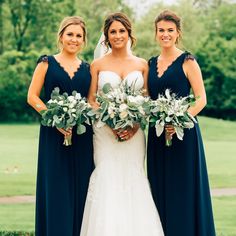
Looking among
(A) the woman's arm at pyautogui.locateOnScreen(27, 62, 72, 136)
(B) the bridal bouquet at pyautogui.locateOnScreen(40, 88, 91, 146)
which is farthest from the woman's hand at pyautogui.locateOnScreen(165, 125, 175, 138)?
(A) the woman's arm at pyautogui.locateOnScreen(27, 62, 72, 136)

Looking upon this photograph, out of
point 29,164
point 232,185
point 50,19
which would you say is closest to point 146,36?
point 50,19

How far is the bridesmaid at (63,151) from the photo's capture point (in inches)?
243

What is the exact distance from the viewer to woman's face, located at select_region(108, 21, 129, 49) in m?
6.17

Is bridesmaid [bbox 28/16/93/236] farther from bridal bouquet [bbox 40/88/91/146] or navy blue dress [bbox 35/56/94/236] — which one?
bridal bouquet [bbox 40/88/91/146]

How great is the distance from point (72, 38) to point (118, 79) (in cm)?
63

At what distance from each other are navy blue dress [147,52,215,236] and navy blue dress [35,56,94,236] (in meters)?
0.69

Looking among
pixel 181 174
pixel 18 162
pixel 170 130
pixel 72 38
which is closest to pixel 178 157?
pixel 181 174

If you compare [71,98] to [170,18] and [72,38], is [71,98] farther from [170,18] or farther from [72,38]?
[170,18]

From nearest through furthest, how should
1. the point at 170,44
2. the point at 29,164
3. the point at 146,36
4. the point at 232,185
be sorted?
the point at 170,44
the point at 232,185
the point at 29,164
the point at 146,36

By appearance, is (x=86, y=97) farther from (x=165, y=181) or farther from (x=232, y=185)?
(x=232, y=185)

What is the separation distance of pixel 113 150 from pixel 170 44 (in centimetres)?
124

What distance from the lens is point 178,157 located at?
6.23m

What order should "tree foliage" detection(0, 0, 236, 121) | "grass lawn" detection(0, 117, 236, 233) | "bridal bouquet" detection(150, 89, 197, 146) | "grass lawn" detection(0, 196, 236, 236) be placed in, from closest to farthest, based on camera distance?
"bridal bouquet" detection(150, 89, 197, 146), "grass lawn" detection(0, 196, 236, 236), "grass lawn" detection(0, 117, 236, 233), "tree foliage" detection(0, 0, 236, 121)

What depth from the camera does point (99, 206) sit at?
6.25 meters
